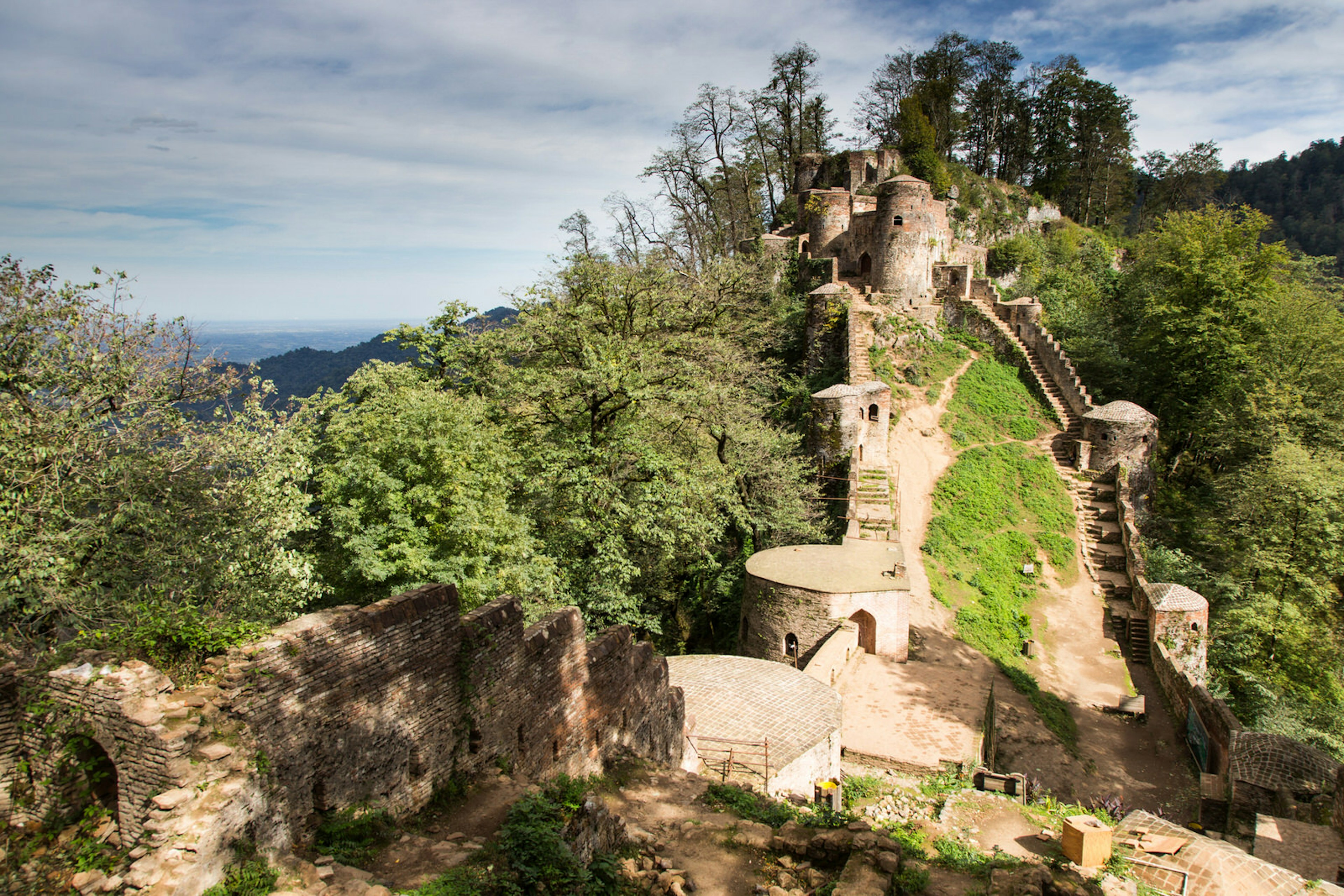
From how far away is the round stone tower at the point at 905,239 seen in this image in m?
31.7

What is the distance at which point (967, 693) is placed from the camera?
16297 mm

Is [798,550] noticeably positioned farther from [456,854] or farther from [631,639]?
[456,854]

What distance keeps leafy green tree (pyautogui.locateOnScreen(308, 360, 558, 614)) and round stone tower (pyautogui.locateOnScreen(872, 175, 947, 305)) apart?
2137 cm

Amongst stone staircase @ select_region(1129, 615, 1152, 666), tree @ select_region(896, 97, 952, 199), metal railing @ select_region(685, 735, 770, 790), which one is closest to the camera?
metal railing @ select_region(685, 735, 770, 790)

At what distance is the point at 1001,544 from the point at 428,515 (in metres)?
17.2

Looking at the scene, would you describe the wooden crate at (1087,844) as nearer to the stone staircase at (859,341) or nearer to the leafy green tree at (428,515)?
the leafy green tree at (428,515)

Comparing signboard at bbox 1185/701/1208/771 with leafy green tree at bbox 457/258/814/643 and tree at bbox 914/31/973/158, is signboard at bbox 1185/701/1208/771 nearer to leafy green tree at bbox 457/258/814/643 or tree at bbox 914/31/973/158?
leafy green tree at bbox 457/258/814/643

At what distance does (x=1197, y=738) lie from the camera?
49.9ft

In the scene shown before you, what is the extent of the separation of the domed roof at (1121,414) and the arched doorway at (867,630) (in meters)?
14.3

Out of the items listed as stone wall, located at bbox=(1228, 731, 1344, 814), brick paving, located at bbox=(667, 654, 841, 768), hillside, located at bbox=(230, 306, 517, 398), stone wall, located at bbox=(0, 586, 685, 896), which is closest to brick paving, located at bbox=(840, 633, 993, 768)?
brick paving, located at bbox=(667, 654, 841, 768)

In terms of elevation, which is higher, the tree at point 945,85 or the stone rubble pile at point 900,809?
the tree at point 945,85

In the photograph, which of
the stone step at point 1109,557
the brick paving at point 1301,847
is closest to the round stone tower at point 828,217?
the stone step at point 1109,557

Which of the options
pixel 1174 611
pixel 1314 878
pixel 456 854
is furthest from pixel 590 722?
pixel 1174 611

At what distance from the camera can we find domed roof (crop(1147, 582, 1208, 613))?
18734 millimetres
